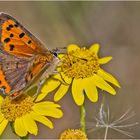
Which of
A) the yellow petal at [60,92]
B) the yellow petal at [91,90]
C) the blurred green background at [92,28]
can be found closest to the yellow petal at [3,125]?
the yellow petal at [60,92]

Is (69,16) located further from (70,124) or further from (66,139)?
(66,139)

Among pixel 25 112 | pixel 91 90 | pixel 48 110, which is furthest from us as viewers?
pixel 91 90

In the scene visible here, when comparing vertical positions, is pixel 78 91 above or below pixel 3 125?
above

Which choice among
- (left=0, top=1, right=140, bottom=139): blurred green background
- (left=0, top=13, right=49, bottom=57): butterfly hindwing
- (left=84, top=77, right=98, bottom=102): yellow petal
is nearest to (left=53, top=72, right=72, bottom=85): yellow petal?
(left=84, top=77, right=98, bottom=102): yellow petal

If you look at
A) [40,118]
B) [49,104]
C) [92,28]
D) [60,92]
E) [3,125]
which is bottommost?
[3,125]

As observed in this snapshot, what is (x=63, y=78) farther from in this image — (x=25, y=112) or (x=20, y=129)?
(x=20, y=129)

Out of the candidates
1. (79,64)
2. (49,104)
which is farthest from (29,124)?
(79,64)

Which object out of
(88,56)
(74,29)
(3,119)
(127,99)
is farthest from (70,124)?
(3,119)
